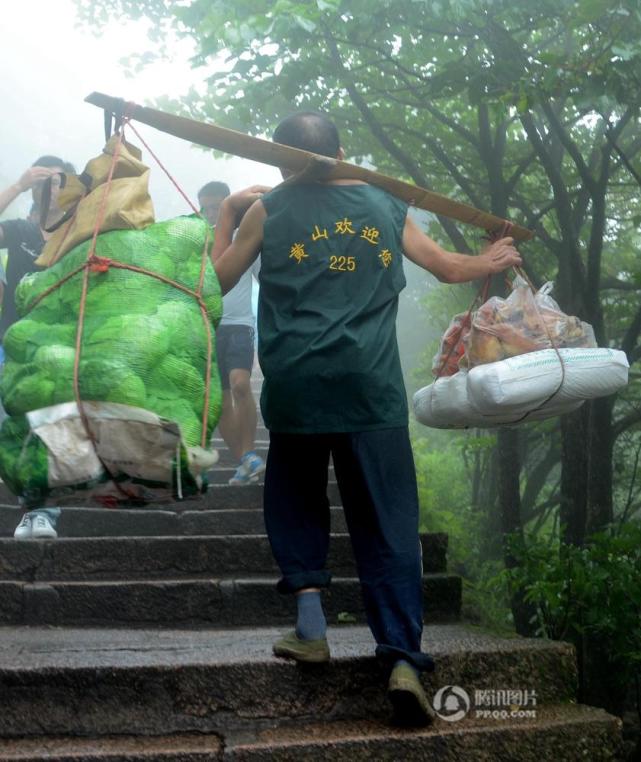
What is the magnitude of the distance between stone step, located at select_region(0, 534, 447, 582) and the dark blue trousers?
64.2 inches

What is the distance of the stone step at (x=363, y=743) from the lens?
2.82 m

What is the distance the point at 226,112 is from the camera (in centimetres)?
765

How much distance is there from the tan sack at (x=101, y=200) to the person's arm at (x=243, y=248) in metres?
0.32

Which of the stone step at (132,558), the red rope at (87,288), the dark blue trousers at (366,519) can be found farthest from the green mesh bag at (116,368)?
the stone step at (132,558)

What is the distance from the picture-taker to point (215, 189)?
21.1 feet

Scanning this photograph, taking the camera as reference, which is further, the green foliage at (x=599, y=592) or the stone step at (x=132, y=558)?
the stone step at (x=132, y=558)

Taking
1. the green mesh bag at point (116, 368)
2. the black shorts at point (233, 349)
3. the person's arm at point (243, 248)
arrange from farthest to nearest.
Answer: the black shorts at point (233, 349)
the person's arm at point (243, 248)
the green mesh bag at point (116, 368)

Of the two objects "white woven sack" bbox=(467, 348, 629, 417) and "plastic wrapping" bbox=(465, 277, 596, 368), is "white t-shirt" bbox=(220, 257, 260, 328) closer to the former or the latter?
"plastic wrapping" bbox=(465, 277, 596, 368)

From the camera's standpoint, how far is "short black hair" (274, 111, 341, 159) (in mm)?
3203

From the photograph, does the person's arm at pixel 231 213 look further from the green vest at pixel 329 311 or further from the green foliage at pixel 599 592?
the green foliage at pixel 599 592

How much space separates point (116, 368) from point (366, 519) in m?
1.00

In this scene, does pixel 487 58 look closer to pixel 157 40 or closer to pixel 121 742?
pixel 157 40

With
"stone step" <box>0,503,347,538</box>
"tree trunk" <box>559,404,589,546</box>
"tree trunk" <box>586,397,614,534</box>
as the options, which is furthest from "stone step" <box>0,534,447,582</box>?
"tree trunk" <box>586,397,614,534</box>

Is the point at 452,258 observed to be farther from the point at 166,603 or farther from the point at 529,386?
the point at 166,603
